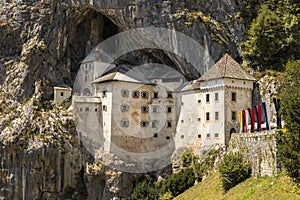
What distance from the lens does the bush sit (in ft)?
169

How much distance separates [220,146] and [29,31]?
4141cm

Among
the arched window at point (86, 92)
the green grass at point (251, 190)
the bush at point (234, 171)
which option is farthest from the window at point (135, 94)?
the bush at point (234, 171)

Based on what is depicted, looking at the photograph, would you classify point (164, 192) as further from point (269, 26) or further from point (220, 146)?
point (269, 26)

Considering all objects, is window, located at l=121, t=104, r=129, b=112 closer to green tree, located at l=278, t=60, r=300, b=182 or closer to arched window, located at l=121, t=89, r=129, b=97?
arched window, located at l=121, t=89, r=129, b=97

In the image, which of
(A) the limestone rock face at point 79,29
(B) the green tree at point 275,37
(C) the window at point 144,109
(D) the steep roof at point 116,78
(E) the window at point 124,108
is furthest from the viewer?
(C) the window at point 144,109

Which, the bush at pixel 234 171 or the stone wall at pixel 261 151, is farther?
the bush at pixel 234 171

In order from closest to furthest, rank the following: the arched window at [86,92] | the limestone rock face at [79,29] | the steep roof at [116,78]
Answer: the limestone rock face at [79,29] < the steep roof at [116,78] < the arched window at [86,92]

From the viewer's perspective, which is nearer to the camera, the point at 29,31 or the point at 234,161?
the point at 234,161

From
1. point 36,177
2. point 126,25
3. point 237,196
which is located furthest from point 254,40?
point 36,177

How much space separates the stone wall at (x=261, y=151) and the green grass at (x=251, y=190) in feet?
3.37

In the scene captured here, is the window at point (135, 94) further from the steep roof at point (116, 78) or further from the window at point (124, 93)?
the steep roof at point (116, 78)

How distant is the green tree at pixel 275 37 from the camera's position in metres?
67.6

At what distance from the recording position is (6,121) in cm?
8306

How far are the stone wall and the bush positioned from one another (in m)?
0.88
